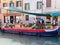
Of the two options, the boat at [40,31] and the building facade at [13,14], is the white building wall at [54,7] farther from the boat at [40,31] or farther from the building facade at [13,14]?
the boat at [40,31]

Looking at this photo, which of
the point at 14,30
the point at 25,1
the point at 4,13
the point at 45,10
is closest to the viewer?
the point at 14,30

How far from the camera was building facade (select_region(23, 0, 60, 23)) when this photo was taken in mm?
31781

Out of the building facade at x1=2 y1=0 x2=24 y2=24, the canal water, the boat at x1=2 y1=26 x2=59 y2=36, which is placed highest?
the building facade at x1=2 y1=0 x2=24 y2=24

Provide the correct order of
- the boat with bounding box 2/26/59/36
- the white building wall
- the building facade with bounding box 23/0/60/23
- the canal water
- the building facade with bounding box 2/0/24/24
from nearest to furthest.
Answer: the canal water → the boat with bounding box 2/26/59/36 → the white building wall → the building facade with bounding box 23/0/60/23 → the building facade with bounding box 2/0/24/24

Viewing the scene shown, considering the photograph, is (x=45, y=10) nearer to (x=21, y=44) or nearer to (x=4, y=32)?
(x=4, y=32)

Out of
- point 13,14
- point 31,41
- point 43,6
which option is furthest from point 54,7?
point 31,41

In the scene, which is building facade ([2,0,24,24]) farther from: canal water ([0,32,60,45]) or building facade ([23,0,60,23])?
canal water ([0,32,60,45])

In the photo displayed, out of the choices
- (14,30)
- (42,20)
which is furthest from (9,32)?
(42,20)

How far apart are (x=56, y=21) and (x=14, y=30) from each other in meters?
5.15

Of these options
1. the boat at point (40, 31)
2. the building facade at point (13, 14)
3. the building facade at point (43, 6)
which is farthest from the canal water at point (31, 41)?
the building facade at point (13, 14)

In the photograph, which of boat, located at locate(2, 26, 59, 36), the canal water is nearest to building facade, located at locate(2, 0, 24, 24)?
boat, located at locate(2, 26, 59, 36)

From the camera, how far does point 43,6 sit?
3309cm

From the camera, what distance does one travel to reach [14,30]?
3053 cm

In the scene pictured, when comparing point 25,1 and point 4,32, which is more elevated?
point 25,1
